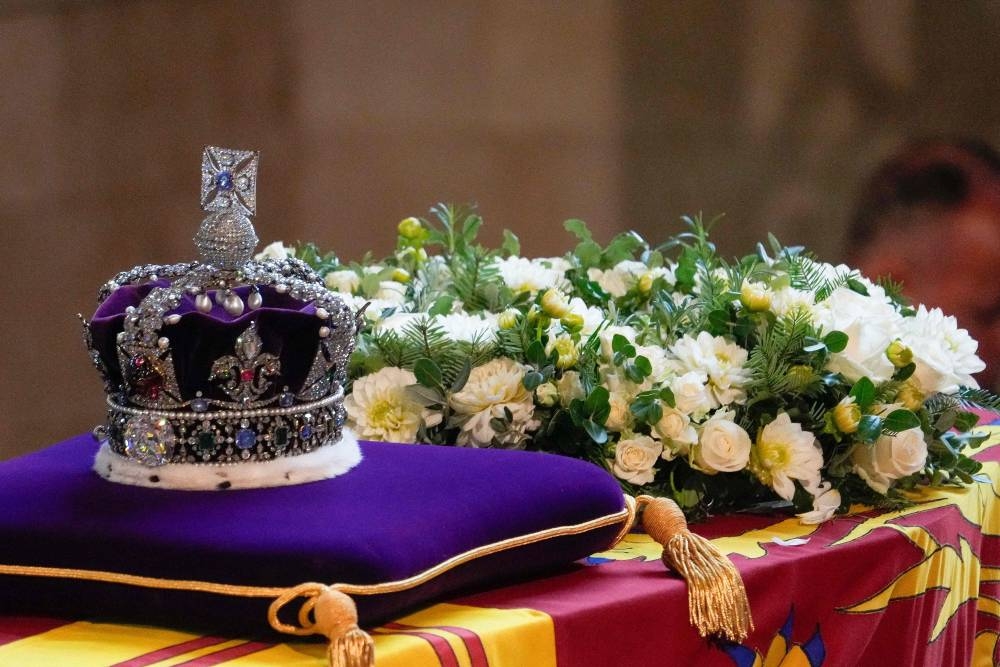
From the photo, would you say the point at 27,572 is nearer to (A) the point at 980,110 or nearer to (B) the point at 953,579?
(B) the point at 953,579

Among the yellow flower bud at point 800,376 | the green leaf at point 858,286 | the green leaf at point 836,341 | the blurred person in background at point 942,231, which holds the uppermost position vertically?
the green leaf at point 858,286

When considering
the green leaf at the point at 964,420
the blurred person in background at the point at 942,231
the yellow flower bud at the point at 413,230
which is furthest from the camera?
the blurred person in background at the point at 942,231

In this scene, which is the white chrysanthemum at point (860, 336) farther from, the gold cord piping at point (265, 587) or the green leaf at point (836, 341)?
the gold cord piping at point (265, 587)

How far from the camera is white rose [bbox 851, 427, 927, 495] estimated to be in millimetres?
1443

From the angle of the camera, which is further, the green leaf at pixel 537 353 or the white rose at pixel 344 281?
the white rose at pixel 344 281

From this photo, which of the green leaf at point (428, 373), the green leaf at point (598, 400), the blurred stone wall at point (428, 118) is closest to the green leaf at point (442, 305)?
the green leaf at point (428, 373)

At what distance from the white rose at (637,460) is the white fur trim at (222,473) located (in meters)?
0.34

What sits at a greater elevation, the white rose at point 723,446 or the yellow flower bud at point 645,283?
the yellow flower bud at point 645,283

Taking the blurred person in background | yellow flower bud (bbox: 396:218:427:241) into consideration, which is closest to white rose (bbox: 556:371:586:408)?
yellow flower bud (bbox: 396:218:427:241)

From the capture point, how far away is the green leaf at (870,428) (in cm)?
142

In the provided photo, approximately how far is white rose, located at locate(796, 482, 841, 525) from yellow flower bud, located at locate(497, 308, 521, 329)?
1.25ft

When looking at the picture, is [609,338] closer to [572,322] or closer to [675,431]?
[572,322]

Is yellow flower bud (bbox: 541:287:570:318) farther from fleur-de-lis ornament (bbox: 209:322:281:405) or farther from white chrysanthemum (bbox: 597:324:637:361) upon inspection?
fleur-de-lis ornament (bbox: 209:322:281:405)

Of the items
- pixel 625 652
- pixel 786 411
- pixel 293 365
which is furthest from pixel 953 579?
pixel 293 365
